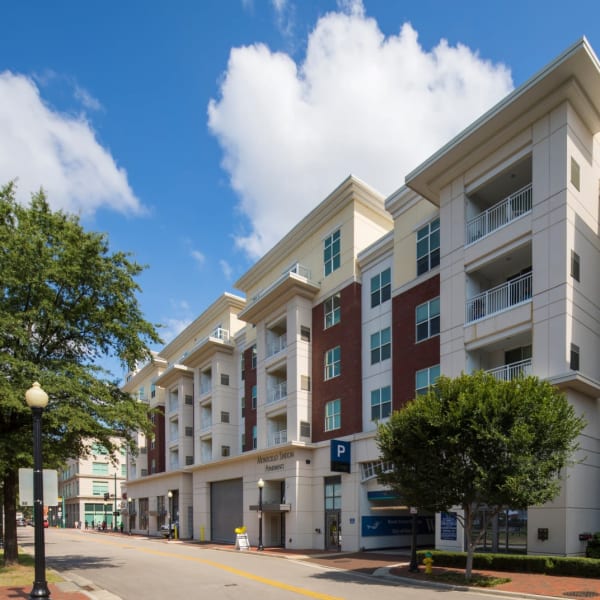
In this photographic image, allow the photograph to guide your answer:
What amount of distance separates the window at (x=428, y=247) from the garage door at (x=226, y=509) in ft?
72.8

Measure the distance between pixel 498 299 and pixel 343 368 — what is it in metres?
11.6

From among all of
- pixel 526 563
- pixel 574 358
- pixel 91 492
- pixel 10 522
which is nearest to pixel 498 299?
pixel 574 358

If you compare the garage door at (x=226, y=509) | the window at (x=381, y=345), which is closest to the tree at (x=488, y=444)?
the window at (x=381, y=345)

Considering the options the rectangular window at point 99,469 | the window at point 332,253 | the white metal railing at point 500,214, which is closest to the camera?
the white metal railing at point 500,214

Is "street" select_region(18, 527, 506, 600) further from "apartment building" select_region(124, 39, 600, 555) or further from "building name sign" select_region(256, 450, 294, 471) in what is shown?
"building name sign" select_region(256, 450, 294, 471)

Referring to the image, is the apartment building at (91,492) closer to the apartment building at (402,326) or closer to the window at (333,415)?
the apartment building at (402,326)

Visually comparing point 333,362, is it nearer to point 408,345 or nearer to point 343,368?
point 343,368

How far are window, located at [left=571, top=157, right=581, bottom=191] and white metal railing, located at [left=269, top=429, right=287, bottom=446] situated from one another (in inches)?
927

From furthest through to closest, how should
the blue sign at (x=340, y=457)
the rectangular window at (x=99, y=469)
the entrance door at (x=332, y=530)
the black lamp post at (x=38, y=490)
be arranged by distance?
the rectangular window at (x=99, y=469) < the entrance door at (x=332, y=530) < the blue sign at (x=340, y=457) < the black lamp post at (x=38, y=490)

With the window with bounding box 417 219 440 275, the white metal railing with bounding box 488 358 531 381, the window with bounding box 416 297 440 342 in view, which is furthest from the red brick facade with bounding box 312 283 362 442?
the white metal railing with bounding box 488 358 531 381

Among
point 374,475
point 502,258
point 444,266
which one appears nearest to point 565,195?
point 502,258

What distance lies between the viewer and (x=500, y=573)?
19047 millimetres

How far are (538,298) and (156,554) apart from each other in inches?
936

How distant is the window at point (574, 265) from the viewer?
21484mm
